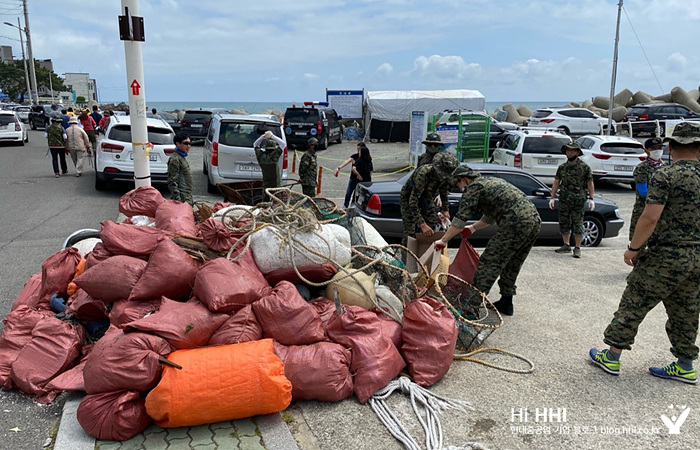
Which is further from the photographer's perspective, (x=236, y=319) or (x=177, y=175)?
(x=177, y=175)

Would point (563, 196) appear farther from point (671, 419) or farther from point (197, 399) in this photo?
point (197, 399)

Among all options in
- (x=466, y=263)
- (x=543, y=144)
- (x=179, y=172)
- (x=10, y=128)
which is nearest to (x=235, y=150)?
(x=179, y=172)

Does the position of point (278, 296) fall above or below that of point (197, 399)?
above

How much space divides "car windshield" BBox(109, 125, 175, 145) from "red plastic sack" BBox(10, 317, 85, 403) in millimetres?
8975

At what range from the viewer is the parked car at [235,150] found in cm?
1165

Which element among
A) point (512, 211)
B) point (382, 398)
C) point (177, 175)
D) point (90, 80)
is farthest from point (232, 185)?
point (90, 80)

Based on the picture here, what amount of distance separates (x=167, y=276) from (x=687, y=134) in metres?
4.02

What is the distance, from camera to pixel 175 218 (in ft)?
17.6

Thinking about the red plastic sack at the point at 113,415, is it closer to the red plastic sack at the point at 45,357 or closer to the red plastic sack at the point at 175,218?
the red plastic sack at the point at 45,357

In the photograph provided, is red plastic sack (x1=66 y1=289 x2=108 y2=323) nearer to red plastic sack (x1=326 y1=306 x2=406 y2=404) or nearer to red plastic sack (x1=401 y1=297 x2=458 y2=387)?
red plastic sack (x1=326 y1=306 x2=406 y2=404)

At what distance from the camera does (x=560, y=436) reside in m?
3.31

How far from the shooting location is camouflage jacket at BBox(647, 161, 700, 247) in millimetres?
3629

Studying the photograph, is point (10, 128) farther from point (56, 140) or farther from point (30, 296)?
point (30, 296)

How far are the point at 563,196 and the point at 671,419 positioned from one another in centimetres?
494
